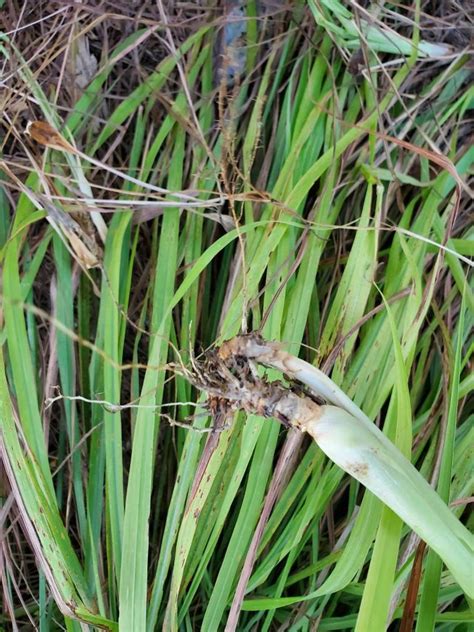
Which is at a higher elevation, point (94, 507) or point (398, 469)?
point (398, 469)

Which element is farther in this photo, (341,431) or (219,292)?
(219,292)

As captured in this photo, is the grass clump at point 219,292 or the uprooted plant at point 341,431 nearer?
the uprooted plant at point 341,431

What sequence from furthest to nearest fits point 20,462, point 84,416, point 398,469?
1. point 84,416
2. point 20,462
3. point 398,469

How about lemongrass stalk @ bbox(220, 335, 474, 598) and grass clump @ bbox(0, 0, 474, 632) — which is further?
grass clump @ bbox(0, 0, 474, 632)

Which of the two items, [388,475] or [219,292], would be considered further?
[219,292]

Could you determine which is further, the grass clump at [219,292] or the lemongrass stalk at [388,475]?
the grass clump at [219,292]

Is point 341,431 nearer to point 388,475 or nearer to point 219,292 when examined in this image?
point 388,475

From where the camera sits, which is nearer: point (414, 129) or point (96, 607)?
point (96, 607)

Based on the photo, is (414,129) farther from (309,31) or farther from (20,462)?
(20,462)

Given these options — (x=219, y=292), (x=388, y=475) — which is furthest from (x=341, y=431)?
(x=219, y=292)

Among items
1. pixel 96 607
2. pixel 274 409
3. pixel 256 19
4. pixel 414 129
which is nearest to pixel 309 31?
pixel 256 19

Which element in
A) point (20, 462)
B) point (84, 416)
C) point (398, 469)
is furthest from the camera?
point (84, 416)
